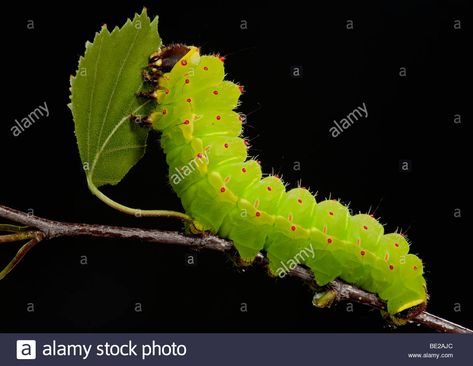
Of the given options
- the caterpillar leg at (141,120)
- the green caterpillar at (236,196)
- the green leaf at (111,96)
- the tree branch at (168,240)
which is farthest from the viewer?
the green caterpillar at (236,196)

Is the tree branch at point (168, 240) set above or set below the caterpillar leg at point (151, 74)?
below

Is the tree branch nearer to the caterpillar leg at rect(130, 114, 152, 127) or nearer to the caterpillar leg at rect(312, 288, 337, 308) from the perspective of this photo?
the caterpillar leg at rect(312, 288, 337, 308)

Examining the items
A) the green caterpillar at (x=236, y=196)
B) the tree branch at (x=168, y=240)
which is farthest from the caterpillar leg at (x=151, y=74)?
the tree branch at (x=168, y=240)

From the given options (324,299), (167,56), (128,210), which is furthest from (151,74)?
(324,299)

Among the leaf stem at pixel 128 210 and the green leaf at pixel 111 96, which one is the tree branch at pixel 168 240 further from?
the green leaf at pixel 111 96

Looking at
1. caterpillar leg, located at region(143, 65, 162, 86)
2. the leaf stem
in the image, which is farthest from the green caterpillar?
the leaf stem

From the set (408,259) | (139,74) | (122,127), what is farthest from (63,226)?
(408,259)

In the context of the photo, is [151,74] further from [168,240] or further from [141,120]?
[168,240]

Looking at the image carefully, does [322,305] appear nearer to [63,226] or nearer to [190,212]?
[190,212]
